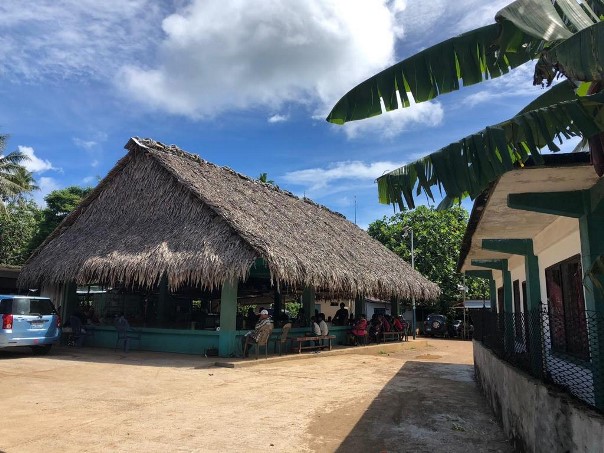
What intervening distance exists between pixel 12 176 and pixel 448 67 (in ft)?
106

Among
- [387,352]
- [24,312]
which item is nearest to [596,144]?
[24,312]

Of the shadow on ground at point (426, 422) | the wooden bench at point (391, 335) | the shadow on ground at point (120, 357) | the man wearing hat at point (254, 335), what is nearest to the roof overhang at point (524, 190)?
the shadow on ground at point (426, 422)

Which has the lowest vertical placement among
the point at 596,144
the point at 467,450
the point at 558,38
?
the point at 467,450

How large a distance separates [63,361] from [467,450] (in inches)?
407

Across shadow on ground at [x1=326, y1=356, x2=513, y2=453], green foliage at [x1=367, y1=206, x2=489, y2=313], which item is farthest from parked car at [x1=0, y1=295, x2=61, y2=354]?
green foliage at [x1=367, y1=206, x2=489, y2=313]

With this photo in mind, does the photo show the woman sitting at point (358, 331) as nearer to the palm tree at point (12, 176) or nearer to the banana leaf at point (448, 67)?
the banana leaf at point (448, 67)

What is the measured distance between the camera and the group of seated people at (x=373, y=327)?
18344 mm

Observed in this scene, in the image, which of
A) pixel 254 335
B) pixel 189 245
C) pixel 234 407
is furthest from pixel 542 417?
pixel 189 245

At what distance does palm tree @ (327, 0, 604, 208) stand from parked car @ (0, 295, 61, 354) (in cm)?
1153

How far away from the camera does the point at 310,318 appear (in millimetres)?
17422

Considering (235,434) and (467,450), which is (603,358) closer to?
(467,450)

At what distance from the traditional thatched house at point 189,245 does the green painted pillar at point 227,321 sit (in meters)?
0.03

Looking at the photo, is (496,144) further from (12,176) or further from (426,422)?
(12,176)

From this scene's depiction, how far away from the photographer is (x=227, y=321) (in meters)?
13.7
